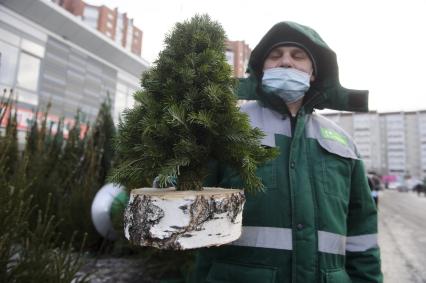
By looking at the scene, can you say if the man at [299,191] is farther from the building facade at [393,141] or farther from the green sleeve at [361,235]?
the building facade at [393,141]

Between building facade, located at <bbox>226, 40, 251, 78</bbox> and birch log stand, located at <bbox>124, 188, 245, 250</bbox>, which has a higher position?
building facade, located at <bbox>226, 40, 251, 78</bbox>

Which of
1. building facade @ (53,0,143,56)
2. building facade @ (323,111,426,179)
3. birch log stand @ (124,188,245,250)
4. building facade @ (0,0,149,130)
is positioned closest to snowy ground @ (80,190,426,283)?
birch log stand @ (124,188,245,250)

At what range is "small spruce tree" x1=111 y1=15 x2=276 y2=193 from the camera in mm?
969

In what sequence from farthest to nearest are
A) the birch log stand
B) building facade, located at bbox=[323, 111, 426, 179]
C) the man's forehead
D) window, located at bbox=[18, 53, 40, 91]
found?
building facade, located at bbox=[323, 111, 426, 179], window, located at bbox=[18, 53, 40, 91], the man's forehead, the birch log stand

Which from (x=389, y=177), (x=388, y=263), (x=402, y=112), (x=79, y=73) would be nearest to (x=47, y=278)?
(x=388, y=263)

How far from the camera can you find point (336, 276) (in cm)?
140

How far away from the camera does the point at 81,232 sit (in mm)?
3775

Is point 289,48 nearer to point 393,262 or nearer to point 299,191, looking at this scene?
point 299,191

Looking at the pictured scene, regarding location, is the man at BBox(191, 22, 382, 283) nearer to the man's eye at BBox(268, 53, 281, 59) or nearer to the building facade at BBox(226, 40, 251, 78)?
the man's eye at BBox(268, 53, 281, 59)

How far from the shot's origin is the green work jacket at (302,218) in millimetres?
1364

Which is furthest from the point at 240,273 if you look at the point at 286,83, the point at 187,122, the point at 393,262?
the point at 393,262

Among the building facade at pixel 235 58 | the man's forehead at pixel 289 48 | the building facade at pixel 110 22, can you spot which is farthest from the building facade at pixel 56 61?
the building facade at pixel 110 22

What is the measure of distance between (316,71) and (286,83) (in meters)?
0.38

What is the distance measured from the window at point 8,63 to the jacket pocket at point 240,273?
16.0 meters
